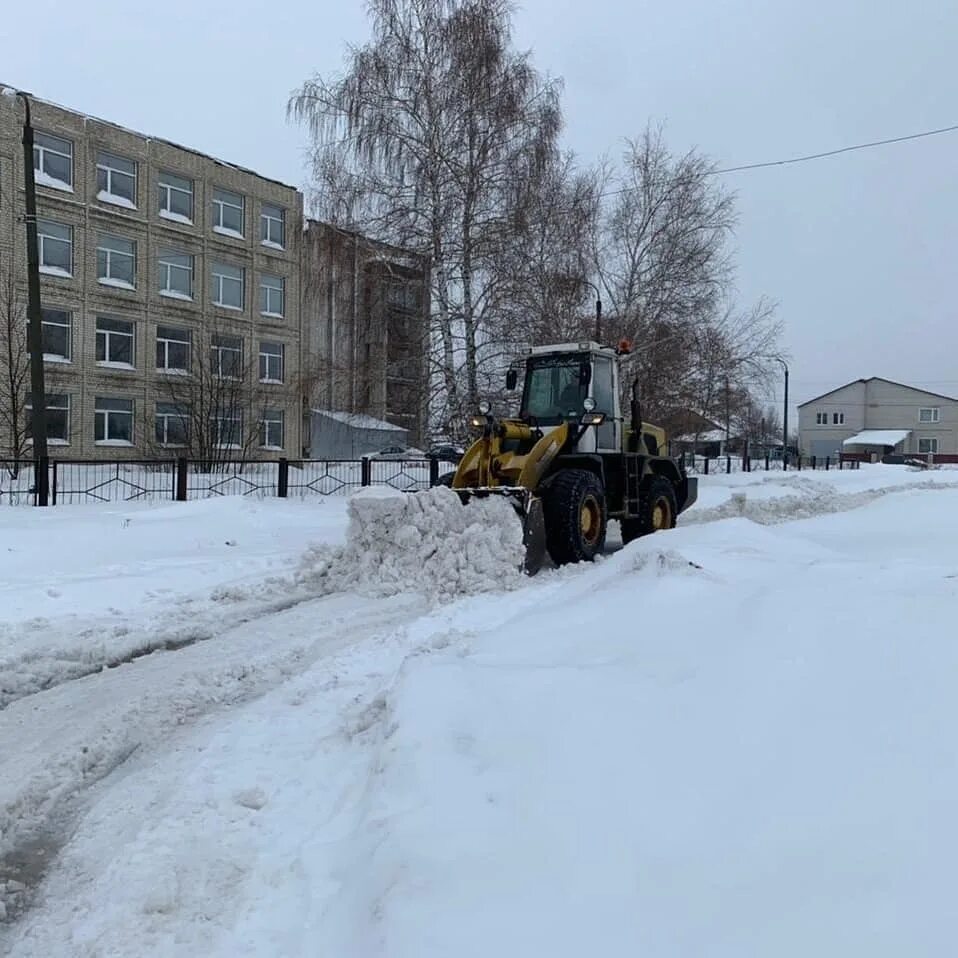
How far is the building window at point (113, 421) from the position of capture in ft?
103

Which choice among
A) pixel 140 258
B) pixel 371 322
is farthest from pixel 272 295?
pixel 371 322

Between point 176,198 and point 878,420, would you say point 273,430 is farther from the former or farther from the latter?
point 878,420

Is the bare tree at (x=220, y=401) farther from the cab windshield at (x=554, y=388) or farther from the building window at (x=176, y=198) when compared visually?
the cab windshield at (x=554, y=388)

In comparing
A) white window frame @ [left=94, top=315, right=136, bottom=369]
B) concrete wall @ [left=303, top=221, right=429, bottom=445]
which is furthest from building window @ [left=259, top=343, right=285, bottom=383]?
concrete wall @ [left=303, top=221, right=429, bottom=445]

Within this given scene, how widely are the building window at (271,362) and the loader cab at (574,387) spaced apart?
26.1m

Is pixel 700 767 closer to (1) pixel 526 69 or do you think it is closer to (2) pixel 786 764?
(2) pixel 786 764

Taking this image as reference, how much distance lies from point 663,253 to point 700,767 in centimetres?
2400

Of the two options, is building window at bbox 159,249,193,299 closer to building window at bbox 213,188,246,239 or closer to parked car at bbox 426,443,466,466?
building window at bbox 213,188,246,239

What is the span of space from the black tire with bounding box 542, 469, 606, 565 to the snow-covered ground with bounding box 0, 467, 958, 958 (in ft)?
9.38

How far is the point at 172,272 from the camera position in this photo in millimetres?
33688

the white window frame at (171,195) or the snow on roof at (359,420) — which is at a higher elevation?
the white window frame at (171,195)

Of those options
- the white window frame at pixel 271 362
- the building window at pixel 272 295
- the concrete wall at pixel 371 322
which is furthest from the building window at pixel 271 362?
the concrete wall at pixel 371 322

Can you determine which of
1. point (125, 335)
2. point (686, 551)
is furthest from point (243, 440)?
point (686, 551)

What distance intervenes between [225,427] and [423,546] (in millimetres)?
21745
